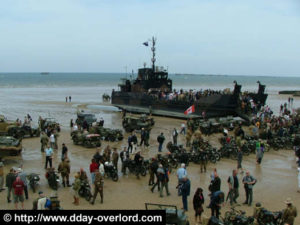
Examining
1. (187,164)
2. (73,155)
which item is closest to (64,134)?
(73,155)

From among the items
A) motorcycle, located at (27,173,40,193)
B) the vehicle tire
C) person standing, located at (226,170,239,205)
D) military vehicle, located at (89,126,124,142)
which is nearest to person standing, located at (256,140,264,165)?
person standing, located at (226,170,239,205)

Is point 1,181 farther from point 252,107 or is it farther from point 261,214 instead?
point 252,107

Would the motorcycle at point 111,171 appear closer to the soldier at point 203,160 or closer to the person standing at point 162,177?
the person standing at point 162,177

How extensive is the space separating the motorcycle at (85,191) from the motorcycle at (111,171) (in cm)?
226

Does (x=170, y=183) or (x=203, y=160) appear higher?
(x=203, y=160)

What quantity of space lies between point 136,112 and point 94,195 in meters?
29.9

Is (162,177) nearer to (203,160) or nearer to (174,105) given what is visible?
(203,160)

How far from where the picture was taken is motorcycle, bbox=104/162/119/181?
14516mm

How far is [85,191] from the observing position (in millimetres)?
12281

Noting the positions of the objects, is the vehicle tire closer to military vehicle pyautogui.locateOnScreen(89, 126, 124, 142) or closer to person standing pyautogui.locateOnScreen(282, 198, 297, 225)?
person standing pyautogui.locateOnScreen(282, 198, 297, 225)

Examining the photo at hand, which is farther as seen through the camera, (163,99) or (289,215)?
(163,99)

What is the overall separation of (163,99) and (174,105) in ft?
5.61

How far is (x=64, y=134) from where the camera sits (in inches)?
1027

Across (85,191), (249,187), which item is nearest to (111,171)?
(85,191)
